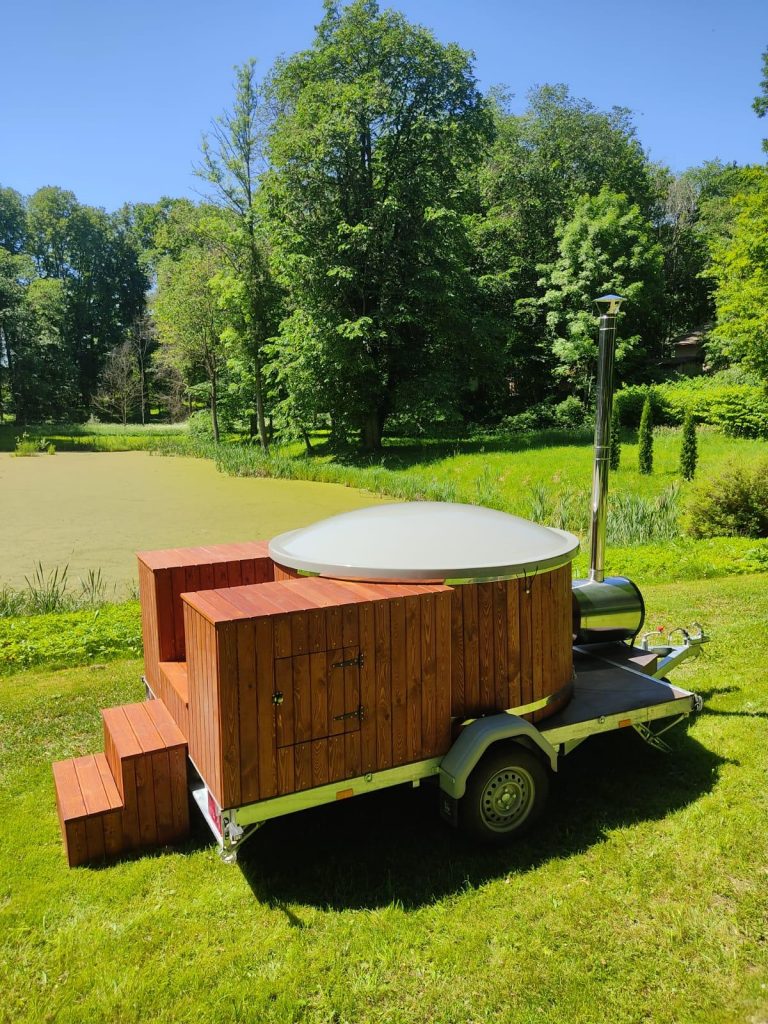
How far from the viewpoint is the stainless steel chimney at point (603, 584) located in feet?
16.5

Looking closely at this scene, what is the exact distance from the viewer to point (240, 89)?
2805 centimetres

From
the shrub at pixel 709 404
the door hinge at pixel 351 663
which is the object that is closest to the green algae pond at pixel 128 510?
the door hinge at pixel 351 663

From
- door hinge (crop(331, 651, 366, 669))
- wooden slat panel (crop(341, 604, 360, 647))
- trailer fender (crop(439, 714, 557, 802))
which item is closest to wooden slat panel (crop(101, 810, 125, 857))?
door hinge (crop(331, 651, 366, 669))

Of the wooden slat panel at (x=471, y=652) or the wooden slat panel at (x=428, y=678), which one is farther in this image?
the wooden slat panel at (x=471, y=652)

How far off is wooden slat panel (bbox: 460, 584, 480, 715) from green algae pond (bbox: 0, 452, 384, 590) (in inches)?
286

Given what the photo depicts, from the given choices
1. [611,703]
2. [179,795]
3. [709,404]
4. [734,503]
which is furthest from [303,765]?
[709,404]

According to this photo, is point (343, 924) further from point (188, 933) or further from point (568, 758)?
point (568, 758)

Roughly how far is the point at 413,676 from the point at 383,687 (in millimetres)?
168

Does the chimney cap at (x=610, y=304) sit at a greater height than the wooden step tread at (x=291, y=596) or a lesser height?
greater

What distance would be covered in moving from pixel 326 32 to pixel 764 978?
103 feet

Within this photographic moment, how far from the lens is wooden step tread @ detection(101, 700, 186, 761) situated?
145 inches

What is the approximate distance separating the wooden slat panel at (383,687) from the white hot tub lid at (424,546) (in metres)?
0.33

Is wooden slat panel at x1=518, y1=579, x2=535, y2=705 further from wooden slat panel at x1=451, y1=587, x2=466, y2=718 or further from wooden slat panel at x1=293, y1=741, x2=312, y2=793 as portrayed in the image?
wooden slat panel at x1=293, y1=741, x2=312, y2=793

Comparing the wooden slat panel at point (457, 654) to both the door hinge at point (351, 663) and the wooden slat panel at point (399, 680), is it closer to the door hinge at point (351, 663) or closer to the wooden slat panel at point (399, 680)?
the wooden slat panel at point (399, 680)
